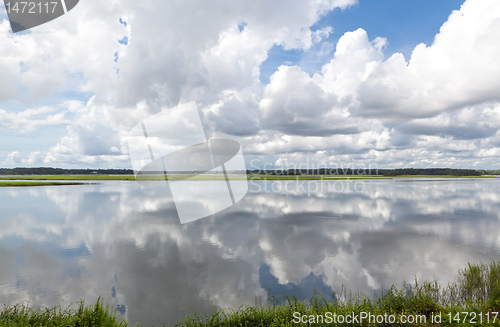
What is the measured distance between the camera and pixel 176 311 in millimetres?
8180

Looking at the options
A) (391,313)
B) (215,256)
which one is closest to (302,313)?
(391,313)

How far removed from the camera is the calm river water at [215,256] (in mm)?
9398

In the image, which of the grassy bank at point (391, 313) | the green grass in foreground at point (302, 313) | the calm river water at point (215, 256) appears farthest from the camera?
the calm river water at point (215, 256)

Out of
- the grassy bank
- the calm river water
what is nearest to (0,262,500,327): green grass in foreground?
the grassy bank

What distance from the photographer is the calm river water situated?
940 centimetres

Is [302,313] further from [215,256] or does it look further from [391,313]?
[215,256]

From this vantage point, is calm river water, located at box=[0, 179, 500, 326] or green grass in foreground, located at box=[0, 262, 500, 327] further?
calm river water, located at box=[0, 179, 500, 326]

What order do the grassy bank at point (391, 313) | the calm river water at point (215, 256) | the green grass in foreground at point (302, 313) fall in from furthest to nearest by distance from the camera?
the calm river water at point (215, 256) < the green grass in foreground at point (302, 313) < the grassy bank at point (391, 313)

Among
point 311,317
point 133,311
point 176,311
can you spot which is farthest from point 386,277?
point 133,311

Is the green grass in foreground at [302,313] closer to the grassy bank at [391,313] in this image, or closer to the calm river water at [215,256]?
the grassy bank at [391,313]

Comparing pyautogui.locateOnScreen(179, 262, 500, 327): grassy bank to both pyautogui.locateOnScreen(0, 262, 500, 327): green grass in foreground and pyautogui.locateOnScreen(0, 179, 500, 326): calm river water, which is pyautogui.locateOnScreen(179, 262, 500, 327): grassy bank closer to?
pyautogui.locateOnScreen(0, 262, 500, 327): green grass in foreground

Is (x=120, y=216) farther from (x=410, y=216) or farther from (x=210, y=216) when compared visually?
(x=410, y=216)

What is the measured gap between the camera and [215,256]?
43.4ft

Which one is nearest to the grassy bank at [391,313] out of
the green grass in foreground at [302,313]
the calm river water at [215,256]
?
the green grass in foreground at [302,313]
